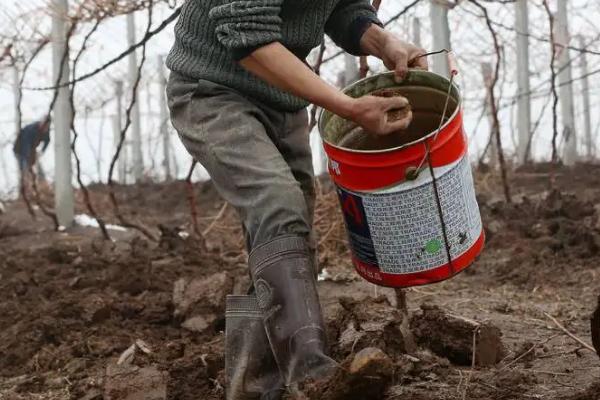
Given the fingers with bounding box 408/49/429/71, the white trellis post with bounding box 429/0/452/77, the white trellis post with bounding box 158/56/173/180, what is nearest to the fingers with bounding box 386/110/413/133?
the fingers with bounding box 408/49/429/71

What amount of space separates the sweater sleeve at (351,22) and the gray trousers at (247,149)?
283 millimetres

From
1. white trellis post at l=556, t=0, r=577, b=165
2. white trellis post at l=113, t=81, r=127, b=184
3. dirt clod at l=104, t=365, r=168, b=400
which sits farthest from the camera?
white trellis post at l=113, t=81, r=127, b=184

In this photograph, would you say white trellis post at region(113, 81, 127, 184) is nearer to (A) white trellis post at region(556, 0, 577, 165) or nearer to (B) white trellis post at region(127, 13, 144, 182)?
(B) white trellis post at region(127, 13, 144, 182)

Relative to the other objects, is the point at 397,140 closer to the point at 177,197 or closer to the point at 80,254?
the point at 80,254

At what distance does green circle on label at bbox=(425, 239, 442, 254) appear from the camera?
193 centimetres

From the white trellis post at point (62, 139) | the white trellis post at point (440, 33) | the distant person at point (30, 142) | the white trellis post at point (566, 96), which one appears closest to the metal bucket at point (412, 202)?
the white trellis post at point (440, 33)

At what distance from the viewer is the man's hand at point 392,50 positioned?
216cm

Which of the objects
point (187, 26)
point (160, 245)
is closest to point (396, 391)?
point (187, 26)

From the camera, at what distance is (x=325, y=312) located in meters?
3.22

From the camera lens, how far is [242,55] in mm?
1791

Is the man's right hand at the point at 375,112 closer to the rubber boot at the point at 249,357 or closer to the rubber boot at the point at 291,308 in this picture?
the rubber boot at the point at 291,308

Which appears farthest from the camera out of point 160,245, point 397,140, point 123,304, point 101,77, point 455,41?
point 101,77

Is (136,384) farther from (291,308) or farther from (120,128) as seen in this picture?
(120,128)

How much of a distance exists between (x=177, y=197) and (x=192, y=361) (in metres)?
8.46
